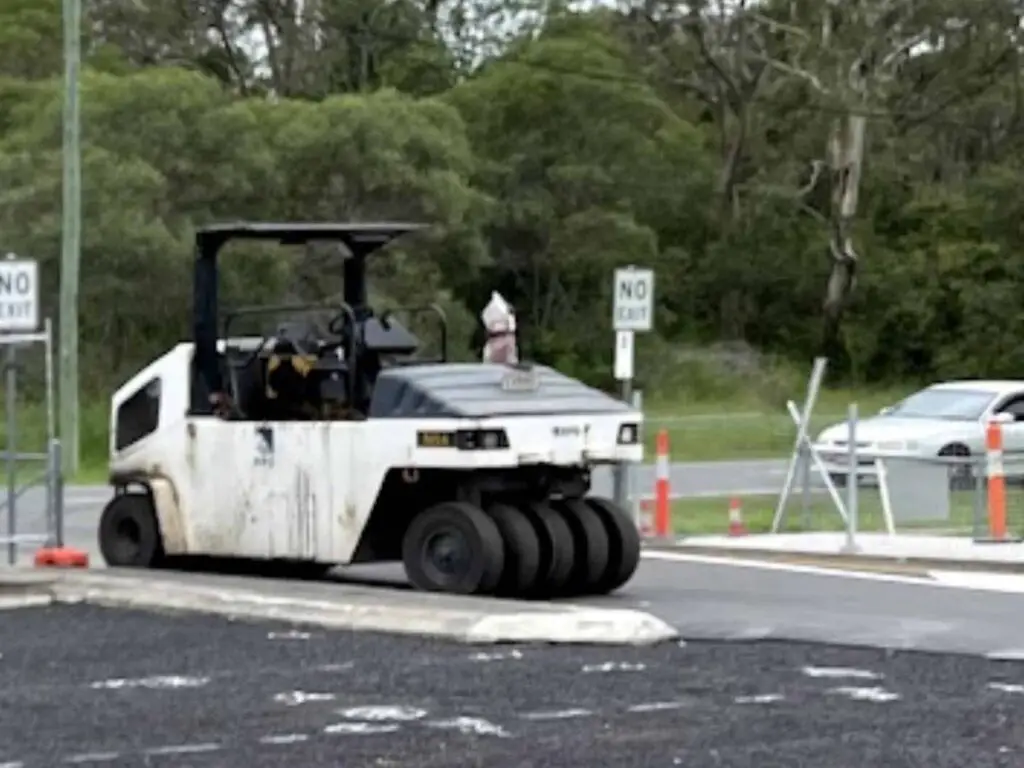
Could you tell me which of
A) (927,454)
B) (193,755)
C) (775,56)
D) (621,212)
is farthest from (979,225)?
(193,755)

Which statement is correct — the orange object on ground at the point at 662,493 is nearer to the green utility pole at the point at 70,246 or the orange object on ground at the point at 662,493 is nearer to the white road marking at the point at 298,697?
the white road marking at the point at 298,697

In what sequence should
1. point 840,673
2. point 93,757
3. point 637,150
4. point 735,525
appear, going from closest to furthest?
point 93,757, point 840,673, point 735,525, point 637,150

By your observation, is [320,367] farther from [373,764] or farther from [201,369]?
[373,764]

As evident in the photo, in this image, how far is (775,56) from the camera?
221ft

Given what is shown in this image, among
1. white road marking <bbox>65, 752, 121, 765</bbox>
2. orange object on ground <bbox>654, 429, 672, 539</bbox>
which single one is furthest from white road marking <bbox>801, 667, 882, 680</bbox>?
orange object on ground <bbox>654, 429, 672, 539</bbox>

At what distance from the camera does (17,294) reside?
62.4 ft

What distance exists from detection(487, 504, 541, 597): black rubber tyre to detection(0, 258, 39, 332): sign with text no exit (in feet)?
13.2

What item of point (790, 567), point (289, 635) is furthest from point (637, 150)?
point (289, 635)

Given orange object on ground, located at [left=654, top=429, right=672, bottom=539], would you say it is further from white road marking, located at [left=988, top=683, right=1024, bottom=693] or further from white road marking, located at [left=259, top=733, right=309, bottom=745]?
white road marking, located at [left=259, top=733, right=309, bottom=745]

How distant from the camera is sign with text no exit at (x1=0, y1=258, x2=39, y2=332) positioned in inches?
748

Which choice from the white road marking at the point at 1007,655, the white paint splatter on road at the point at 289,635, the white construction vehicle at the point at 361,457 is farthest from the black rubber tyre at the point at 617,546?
the white road marking at the point at 1007,655

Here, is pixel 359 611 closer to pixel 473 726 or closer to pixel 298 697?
pixel 298 697

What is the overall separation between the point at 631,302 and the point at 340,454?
645 centimetres

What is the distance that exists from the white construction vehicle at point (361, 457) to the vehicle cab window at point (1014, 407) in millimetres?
16532
